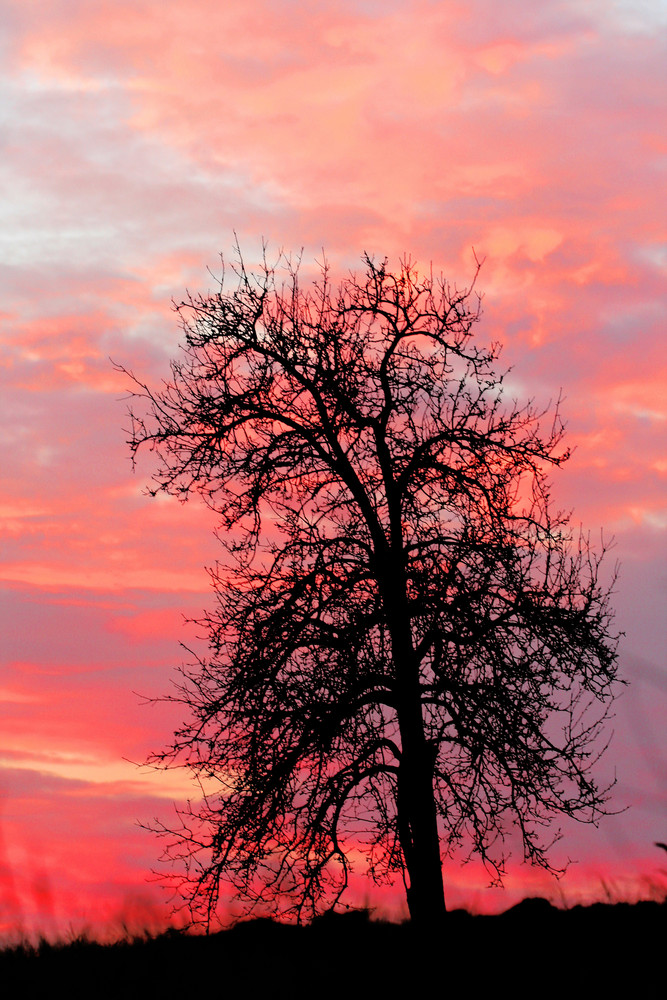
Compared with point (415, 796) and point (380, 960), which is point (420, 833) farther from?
point (380, 960)

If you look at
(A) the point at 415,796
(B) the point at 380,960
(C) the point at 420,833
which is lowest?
(B) the point at 380,960

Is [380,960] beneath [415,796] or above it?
beneath

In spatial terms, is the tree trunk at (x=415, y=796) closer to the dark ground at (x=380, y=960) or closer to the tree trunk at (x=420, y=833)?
the tree trunk at (x=420, y=833)

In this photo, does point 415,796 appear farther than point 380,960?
Yes

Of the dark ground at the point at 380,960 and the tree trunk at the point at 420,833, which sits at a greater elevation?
the tree trunk at the point at 420,833

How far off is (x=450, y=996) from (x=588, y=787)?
402 centimetres

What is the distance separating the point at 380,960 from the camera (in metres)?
11.8

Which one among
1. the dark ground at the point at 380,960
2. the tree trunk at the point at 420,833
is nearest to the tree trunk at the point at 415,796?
the tree trunk at the point at 420,833

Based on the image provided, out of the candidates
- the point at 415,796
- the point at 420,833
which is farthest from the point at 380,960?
the point at 415,796

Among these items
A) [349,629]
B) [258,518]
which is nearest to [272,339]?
[258,518]

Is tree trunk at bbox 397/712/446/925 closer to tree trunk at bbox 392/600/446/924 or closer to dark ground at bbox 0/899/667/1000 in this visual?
tree trunk at bbox 392/600/446/924

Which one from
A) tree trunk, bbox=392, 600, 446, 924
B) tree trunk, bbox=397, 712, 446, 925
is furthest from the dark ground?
tree trunk, bbox=392, 600, 446, 924

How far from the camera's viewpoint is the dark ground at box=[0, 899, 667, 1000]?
1001cm

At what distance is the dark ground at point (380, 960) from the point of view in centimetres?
1001
